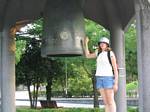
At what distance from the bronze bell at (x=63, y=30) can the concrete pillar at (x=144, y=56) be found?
1.95m

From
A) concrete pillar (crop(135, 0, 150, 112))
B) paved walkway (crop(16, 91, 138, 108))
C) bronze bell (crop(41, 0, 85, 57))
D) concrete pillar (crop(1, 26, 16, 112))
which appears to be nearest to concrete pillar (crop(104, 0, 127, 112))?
bronze bell (crop(41, 0, 85, 57))

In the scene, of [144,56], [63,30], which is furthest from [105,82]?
[63,30]

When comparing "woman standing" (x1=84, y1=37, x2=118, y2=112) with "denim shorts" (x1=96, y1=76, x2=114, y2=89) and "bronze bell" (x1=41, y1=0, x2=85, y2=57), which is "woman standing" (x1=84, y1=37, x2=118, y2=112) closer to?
"denim shorts" (x1=96, y1=76, x2=114, y2=89)

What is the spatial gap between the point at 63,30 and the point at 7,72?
407cm

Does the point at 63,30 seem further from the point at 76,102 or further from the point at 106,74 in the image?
the point at 76,102

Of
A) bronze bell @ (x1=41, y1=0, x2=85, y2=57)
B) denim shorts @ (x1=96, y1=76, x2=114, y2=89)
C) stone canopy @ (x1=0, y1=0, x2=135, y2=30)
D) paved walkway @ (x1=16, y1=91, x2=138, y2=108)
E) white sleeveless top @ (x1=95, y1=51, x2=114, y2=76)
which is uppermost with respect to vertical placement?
stone canopy @ (x1=0, y1=0, x2=135, y2=30)

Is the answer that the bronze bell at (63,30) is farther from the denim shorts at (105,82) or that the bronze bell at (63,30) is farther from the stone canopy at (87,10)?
the stone canopy at (87,10)

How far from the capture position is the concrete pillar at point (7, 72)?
15.5m

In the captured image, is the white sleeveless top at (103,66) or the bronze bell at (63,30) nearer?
the white sleeveless top at (103,66)

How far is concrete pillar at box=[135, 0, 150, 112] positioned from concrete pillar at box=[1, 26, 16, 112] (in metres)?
5.90

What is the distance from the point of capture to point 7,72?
15.7 m

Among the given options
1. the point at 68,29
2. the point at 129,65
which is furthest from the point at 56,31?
the point at 129,65

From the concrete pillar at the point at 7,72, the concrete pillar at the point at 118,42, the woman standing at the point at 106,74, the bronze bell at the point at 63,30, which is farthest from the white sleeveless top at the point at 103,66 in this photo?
the concrete pillar at the point at 7,72

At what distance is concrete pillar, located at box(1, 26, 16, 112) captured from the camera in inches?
611
